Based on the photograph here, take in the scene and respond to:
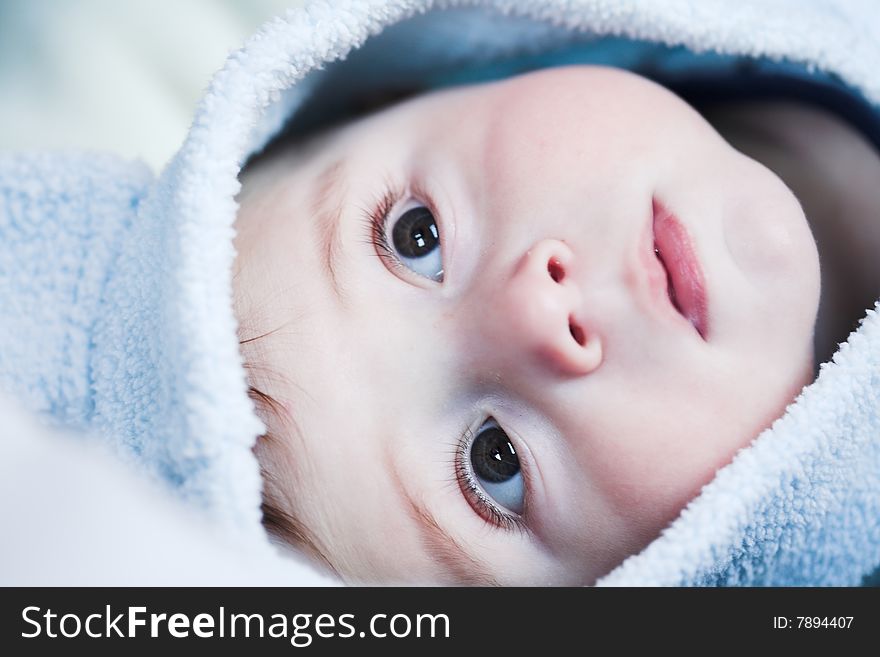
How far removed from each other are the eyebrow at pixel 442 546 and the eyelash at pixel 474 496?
4 centimetres

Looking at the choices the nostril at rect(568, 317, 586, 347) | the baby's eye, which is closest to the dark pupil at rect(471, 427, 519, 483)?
the baby's eye

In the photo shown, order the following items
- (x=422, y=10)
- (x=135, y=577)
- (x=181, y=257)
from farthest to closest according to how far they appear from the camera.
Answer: (x=422, y=10)
(x=181, y=257)
(x=135, y=577)

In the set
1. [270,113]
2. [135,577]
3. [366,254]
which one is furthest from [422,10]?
[135,577]

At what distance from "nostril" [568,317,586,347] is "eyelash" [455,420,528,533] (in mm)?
→ 134

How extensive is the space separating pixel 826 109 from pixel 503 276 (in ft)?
1.93

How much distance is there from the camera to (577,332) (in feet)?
2.50

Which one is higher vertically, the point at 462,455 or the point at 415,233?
the point at 415,233

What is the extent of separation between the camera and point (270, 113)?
993mm

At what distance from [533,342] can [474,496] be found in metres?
0.18

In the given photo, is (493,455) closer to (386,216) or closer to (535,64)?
(386,216)

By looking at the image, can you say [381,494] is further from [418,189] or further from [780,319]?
[780,319]

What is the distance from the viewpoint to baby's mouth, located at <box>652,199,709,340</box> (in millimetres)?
777

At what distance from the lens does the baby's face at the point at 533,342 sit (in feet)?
2.46

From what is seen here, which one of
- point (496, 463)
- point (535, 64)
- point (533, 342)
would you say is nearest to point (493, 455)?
point (496, 463)
